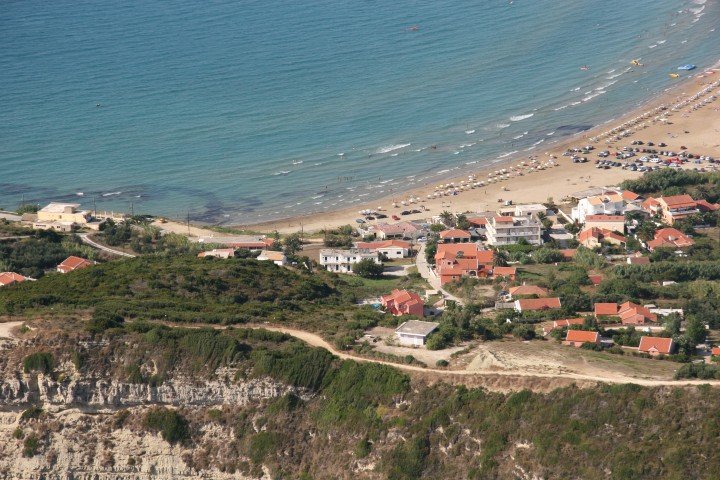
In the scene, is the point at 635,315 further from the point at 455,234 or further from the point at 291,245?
the point at 291,245

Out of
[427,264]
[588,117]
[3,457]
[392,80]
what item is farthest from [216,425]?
[392,80]

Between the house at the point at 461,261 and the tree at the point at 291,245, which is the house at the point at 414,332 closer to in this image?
the house at the point at 461,261

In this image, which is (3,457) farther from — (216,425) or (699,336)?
(699,336)

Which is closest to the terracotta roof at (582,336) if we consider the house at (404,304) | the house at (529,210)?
the house at (404,304)

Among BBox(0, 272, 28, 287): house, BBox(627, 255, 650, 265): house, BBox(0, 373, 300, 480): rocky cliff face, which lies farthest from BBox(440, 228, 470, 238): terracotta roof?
BBox(0, 373, 300, 480): rocky cliff face

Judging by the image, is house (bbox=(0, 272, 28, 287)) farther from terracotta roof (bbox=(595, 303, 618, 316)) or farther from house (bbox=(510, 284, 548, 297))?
terracotta roof (bbox=(595, 303, 618, 316))

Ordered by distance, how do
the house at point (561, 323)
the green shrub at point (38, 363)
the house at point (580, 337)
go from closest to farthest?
1. the green shrub at point (38, 363)
2. the house at point (580, 337)
3. the house at point (561, 323)
